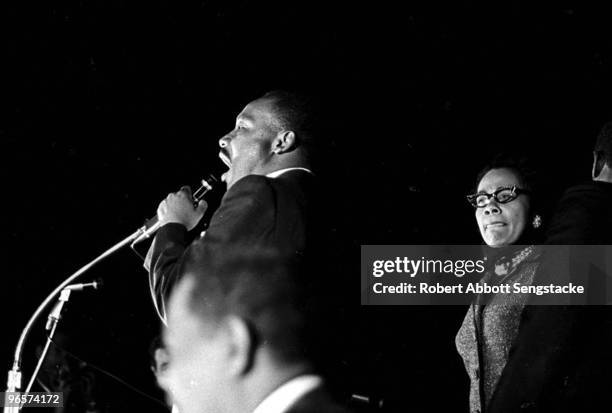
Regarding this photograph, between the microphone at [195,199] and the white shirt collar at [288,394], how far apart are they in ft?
1.94

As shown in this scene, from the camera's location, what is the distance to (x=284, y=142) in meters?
1.73

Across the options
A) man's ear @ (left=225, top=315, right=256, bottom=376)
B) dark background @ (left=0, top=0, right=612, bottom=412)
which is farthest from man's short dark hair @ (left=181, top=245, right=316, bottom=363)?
dark background @ (left=0, top=0, right=612, bottom=412)

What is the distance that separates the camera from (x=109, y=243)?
3023 millimetres

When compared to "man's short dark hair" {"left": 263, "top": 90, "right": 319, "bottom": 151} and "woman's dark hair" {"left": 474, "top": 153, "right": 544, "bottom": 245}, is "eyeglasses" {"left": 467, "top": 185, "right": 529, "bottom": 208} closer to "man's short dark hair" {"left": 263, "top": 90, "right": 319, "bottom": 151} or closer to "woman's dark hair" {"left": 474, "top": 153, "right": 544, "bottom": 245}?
"woman's dark hair" {"left": 474, "top": 153, "right": 544, "bottom": 245}

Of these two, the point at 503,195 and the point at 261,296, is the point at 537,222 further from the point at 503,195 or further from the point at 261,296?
the point at 261,296

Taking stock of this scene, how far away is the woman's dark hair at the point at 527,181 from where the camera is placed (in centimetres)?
206

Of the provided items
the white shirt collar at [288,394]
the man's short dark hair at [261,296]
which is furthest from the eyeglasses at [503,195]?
the white shirt collar at [288,394]

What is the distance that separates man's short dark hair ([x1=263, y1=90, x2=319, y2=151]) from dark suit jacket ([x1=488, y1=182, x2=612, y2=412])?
65 centimetres

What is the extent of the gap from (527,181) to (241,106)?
4.50 ft

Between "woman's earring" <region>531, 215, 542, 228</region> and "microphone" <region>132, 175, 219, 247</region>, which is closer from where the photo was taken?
"microphone" <region>132, 175, 219, 247</region>

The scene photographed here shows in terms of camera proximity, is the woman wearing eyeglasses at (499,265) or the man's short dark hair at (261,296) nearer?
the man's short dark hair at (261,296)

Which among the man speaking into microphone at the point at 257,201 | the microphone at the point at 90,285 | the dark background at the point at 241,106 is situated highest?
the dark background at the point at 241,106

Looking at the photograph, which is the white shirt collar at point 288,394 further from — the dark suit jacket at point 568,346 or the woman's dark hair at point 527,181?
the woman's dark hair at point 527,181

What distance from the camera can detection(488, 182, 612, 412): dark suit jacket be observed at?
1.21m
